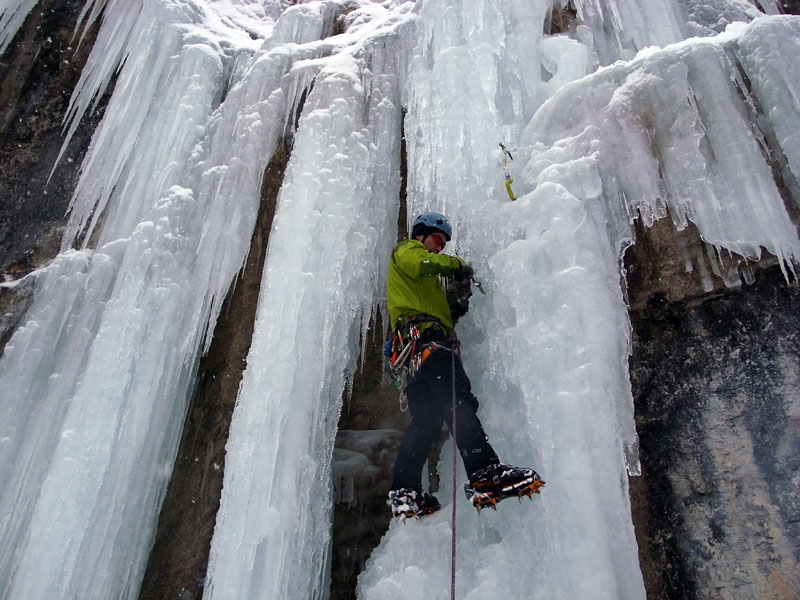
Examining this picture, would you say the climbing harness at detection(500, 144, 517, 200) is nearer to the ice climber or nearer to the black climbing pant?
the ice climber

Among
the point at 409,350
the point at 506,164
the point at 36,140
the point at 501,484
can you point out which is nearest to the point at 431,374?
the point at 409,350

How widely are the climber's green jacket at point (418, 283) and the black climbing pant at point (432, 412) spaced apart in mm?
166

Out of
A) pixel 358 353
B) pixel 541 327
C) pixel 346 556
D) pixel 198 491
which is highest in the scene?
pixel 358 353

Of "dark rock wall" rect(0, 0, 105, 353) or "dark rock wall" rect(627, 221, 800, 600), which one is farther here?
"dark rock wall" rect(0, 0, 105, 353)

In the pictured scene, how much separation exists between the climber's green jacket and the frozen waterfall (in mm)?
282

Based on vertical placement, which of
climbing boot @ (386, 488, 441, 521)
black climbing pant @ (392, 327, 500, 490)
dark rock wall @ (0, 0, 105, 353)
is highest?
dark rock wall @ (0, 0, 105, 353)

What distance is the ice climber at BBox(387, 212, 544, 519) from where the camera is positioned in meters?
2.56

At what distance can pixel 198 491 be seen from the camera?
13.1 feet

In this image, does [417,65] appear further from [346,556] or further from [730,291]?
[346,556]

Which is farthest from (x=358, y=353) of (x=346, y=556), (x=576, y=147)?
(x=576, y=147)

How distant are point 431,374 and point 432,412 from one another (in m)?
0.18

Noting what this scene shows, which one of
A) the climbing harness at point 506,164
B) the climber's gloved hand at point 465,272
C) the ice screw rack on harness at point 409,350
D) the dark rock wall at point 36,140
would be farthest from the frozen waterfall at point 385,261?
the ice screw rack on harness at point 409,350

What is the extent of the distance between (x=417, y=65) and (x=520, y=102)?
39.6 inches

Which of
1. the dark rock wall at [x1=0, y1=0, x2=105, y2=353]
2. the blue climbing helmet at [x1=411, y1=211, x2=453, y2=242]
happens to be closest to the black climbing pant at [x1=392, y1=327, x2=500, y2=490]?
the blue climbing helmet at [x1=411, y1=211, x2=453, y2=242]
